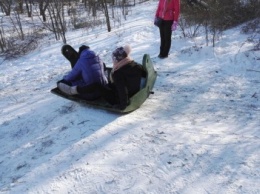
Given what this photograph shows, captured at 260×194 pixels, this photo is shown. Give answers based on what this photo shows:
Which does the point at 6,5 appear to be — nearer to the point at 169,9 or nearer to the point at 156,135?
the point at 169,9

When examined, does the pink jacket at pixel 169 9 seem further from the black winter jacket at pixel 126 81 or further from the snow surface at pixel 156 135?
the black winter jacket at pixel 126 81

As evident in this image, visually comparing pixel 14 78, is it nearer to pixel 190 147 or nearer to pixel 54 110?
pixel 54 110

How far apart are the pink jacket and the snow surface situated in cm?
91

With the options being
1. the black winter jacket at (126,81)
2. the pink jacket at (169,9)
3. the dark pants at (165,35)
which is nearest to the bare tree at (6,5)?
the dark pants at (165,35)

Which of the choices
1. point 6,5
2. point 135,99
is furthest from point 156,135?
point 6,5

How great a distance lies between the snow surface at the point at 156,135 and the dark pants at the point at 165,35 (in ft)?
0.70

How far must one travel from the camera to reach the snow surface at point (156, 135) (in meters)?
3.45

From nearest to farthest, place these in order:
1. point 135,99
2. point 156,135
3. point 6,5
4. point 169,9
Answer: point 156,135, point 135,99, point 169,9, point 6,5

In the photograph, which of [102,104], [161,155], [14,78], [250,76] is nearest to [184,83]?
[250,76]

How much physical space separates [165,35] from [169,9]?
0.54 m

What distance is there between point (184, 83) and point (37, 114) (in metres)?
2.59

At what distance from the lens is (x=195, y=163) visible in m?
3.60

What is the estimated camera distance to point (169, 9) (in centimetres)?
625

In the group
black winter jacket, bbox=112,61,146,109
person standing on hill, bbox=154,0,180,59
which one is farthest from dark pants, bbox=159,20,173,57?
black winter jacket, bbox=112,61,146,109
